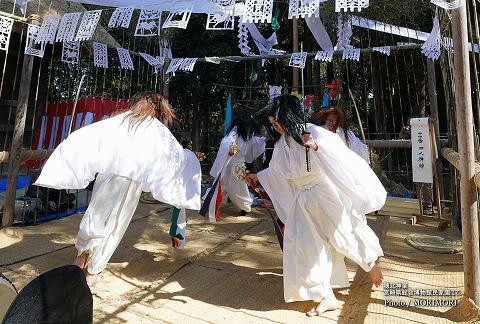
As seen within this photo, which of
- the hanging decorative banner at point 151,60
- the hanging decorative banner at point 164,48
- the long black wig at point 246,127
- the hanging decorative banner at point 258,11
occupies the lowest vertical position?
the long black wig at point 246,127

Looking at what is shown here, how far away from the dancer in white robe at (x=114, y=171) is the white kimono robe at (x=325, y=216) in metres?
0.96

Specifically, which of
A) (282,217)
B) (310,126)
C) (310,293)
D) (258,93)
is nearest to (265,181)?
(282,217)

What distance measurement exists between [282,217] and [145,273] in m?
1.36

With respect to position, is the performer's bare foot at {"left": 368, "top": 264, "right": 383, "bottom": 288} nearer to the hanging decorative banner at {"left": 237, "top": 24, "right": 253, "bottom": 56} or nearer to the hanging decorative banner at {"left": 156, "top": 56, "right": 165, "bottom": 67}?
the hanging decorative banner at {"left": 237, "top": 24, "right": 253, "bottom": 56}

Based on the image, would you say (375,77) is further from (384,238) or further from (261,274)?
(261,274)

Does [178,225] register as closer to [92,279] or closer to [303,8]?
[92,279]

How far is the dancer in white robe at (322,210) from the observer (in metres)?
2.87

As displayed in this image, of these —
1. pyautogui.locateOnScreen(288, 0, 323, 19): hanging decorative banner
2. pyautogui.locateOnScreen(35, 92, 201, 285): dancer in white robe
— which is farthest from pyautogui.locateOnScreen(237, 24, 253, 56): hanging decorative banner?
pyautogui.locateOnScreen(35, 92, 201, 285): dancer in white robe

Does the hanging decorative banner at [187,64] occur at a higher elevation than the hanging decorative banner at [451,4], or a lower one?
higher

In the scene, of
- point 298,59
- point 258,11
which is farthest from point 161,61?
point 258,11

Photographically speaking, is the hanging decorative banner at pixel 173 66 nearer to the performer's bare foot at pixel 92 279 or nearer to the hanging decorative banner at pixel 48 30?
the hanging decorative banner at pixel 48 30

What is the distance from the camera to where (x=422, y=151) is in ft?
16.7

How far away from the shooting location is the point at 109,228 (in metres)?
3.18

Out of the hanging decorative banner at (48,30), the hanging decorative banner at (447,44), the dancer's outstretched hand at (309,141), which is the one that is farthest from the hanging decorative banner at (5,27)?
the hanging decorative banner at (447,44)
